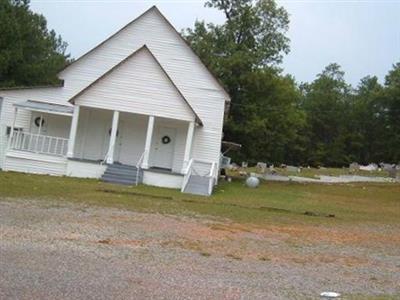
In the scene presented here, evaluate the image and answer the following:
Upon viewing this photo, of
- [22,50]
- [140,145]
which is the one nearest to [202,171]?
[140,145]

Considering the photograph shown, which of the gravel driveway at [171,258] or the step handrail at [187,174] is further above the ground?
the gravel driveway at [171,258]

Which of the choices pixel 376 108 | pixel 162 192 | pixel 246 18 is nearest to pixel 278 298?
pixel 162 192

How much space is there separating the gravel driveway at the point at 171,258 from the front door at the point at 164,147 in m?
15.9

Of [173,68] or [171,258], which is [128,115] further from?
[171,258]

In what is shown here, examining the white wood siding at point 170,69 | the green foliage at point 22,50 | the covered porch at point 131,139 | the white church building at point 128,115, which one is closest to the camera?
the white church building at point 128,115

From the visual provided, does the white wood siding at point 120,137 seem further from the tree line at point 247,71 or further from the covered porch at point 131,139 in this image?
the tree line at point 247,71

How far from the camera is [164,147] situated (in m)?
33.8

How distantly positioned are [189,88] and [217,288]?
2557 cm

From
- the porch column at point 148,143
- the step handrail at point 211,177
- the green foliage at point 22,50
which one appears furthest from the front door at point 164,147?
the green foliage at point 22,50

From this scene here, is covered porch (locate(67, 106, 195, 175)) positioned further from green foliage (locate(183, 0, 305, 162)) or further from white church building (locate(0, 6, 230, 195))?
green foliage (locate(183, 0, 305, 162))

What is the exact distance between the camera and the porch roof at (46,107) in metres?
31.1

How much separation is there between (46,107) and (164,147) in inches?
264

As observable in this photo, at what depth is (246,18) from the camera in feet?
145

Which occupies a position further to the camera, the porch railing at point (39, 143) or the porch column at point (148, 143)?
the porch railing at point (39, 143)
